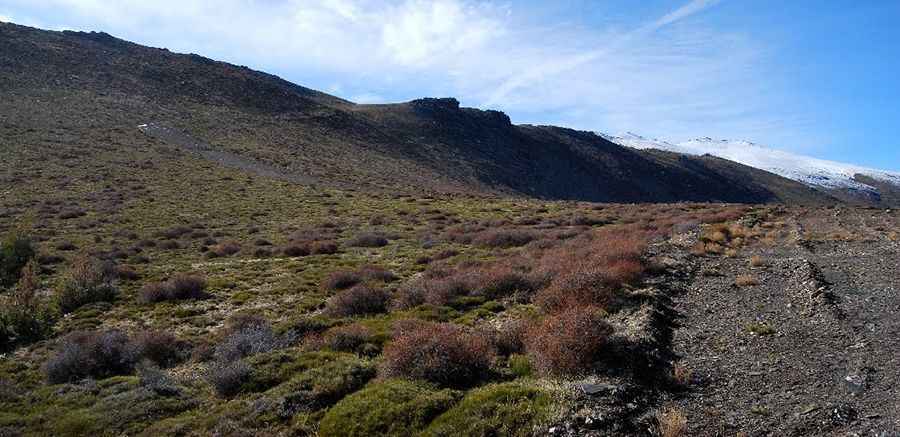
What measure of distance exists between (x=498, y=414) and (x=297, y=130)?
73861 mm

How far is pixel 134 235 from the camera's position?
96.6 feet

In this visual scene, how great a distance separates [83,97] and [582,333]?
232 ft

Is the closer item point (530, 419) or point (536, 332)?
point (530, 419)

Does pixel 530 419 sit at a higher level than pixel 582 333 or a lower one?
lower

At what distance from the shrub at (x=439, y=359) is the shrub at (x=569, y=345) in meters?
1.01

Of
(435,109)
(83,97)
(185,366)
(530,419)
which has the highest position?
(435,109)

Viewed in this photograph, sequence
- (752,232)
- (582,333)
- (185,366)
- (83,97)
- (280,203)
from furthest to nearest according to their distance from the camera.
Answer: (83,97)
(280,203)
(752,232)
(185,366)
(582,333)

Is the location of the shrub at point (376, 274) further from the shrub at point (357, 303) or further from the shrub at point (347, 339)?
the shrub at point (347, 339)

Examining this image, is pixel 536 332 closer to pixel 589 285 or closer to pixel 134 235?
pixel 589 285

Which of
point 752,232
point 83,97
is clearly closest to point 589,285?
point 752,232

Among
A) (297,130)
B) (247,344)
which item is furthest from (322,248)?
(297,130)

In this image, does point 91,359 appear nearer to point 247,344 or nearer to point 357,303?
point 247,344

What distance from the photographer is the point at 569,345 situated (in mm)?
10094

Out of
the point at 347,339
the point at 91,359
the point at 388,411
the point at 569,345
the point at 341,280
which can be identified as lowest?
the point at 91,359
